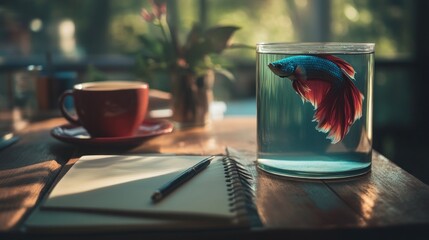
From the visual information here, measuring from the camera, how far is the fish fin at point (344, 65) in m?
0.67

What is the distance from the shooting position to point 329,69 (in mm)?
659

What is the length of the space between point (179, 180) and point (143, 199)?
0.07m

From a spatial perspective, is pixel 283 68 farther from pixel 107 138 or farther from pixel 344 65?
pixel 107 138

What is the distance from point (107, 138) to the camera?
87 centimetres

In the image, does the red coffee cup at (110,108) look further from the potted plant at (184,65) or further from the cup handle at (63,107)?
the potted plant at (184,65)

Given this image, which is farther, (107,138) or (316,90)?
(107,138)

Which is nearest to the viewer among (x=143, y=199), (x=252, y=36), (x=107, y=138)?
(x=143, y=199)

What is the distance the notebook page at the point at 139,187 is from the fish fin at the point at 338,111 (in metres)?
0.14

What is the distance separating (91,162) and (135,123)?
0.65 feet

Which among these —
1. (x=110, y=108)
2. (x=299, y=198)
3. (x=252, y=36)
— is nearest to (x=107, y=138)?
(x=110, y=108)

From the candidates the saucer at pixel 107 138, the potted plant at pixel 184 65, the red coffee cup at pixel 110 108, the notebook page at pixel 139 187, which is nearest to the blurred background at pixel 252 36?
the potted plant at pixel 184 65

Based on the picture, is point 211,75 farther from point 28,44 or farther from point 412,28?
point 412,28

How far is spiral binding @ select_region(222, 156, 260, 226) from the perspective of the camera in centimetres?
52

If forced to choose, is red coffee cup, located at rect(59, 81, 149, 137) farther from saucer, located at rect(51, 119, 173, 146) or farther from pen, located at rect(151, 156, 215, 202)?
pen, located at rect(151, 156, 215, 202)
